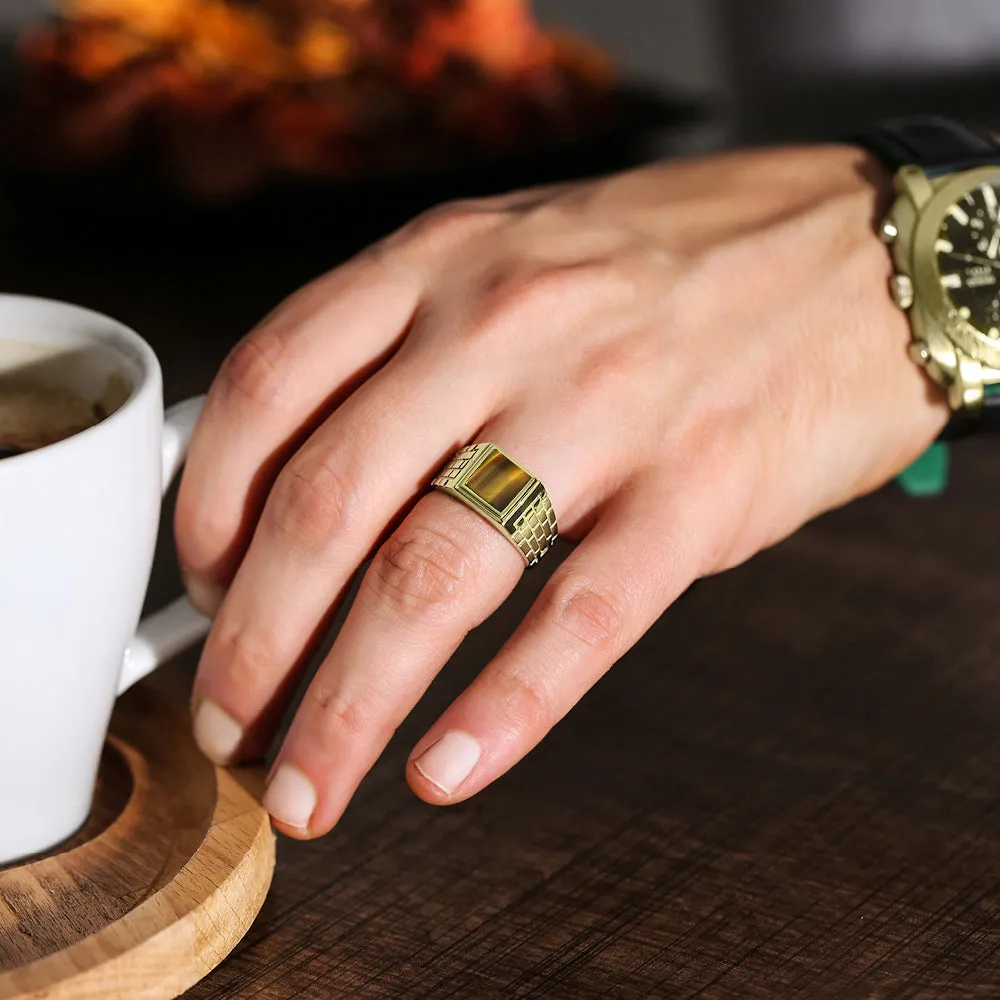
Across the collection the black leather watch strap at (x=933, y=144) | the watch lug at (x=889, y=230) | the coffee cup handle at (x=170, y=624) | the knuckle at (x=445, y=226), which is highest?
the black leather watch strap at (x=933, y=144)

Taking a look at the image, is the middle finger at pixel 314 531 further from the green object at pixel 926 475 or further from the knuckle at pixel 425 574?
the green object at pixel 926 475

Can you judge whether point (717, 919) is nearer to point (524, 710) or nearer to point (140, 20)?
point (524, 710)

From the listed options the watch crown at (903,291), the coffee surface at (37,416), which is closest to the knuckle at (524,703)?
the coffee surface at (37,416)

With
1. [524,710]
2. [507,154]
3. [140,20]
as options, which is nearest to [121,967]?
[524,710]

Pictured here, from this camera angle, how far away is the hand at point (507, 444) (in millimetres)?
586

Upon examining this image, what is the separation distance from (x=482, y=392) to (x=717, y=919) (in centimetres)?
25

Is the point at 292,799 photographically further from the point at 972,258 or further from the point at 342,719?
the point at 972,258

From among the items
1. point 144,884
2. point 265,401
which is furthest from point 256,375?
point 144,884

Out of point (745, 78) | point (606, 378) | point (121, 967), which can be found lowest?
point (745, 78)

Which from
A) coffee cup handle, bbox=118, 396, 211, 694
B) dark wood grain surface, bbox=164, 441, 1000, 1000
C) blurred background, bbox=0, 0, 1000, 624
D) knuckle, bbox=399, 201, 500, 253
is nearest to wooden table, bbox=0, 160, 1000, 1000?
dark wood grain surface, bbox=164, 441, 1000, 1000

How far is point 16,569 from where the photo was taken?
1.66 feet

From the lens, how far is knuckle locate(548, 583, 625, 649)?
60 cm

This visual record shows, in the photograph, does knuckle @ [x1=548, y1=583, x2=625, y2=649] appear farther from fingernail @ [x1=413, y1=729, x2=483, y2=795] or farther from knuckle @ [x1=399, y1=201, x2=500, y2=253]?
knuckle @ [x1=399, y1=201, x2=500, y2=253]

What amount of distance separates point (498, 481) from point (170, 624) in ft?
0.57
